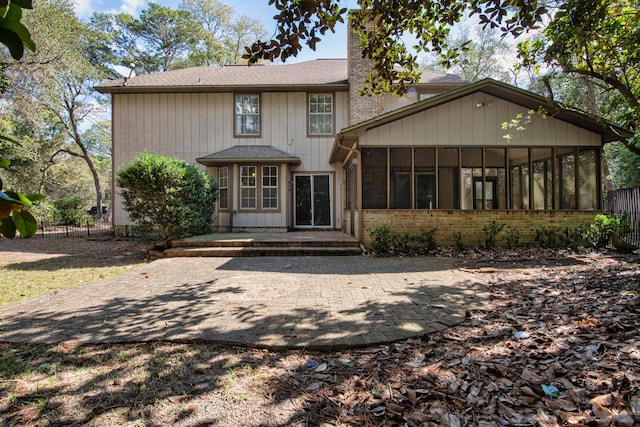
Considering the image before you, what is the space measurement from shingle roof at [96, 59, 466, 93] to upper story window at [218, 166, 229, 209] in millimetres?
3266

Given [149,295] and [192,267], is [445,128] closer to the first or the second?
[192,267]

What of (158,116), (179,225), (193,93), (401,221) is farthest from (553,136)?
(158,116)

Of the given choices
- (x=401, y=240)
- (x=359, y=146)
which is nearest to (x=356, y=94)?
(x=359, y=146)

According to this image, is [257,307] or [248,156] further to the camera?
[248,156]

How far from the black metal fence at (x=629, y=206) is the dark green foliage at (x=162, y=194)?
1189 centimetres

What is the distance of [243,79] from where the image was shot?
13734mm

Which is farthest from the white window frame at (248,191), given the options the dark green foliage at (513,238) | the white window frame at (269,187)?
the dark green foliage at (513,238)

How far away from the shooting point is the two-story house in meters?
9.23

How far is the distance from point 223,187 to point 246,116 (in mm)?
3054

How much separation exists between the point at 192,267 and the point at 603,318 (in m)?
6.86

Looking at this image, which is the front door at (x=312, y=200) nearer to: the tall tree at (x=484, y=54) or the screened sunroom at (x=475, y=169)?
the screened sunroom at (x=475, y=169)

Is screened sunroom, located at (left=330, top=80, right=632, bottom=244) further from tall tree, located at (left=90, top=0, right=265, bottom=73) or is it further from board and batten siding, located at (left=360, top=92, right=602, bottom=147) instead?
tall tree, located at (left=90, top=0, right=265, bottom=73)

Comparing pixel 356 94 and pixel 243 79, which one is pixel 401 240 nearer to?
pixel 356 94

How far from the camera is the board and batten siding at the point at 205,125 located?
1323 centimetres
